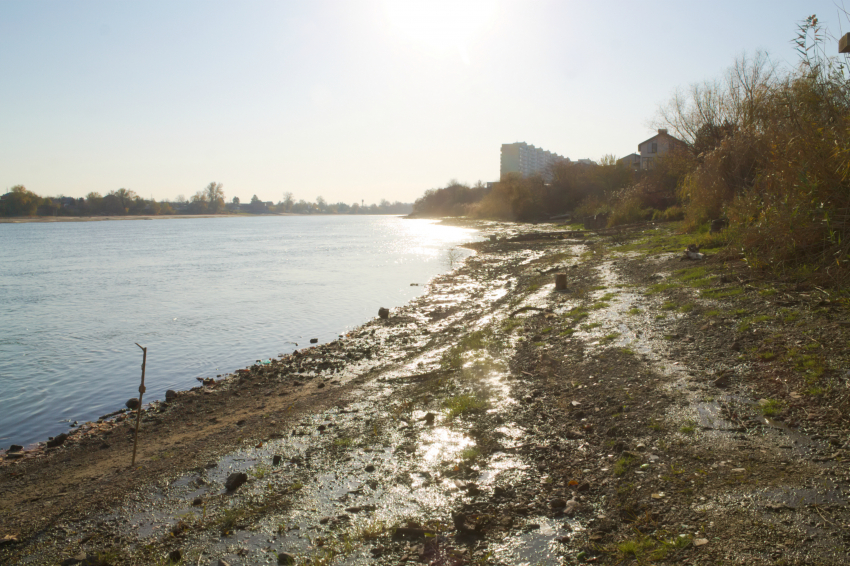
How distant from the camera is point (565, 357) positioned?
34.7ft

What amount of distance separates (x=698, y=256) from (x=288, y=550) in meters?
16.5

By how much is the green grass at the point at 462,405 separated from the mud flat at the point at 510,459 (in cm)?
5

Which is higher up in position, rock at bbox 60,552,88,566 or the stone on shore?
rock at bbox 60,552,88,566

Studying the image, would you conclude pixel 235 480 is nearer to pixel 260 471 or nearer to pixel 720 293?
pixel 260 471

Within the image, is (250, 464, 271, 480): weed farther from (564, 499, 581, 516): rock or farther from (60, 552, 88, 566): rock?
(564, 499, 581, 516): rock

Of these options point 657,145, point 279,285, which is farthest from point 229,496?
point 657,145

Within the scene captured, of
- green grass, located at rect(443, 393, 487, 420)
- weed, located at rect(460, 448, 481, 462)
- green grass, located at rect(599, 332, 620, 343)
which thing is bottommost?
weed, located at rect(460, 448, 481, 462)

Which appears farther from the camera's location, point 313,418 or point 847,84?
point 847,84

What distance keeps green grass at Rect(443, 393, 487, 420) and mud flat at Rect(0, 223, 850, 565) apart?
0.17ft

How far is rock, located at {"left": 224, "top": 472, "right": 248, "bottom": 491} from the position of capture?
21.8ft

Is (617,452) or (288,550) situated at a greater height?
(617,452)

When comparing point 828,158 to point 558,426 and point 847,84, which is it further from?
point 558,426

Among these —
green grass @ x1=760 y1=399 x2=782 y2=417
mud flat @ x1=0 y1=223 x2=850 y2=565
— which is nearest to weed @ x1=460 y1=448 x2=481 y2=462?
mud flat @ x1=0 y1=223 x2=850 y2=565

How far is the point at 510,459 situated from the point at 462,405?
2.16m
